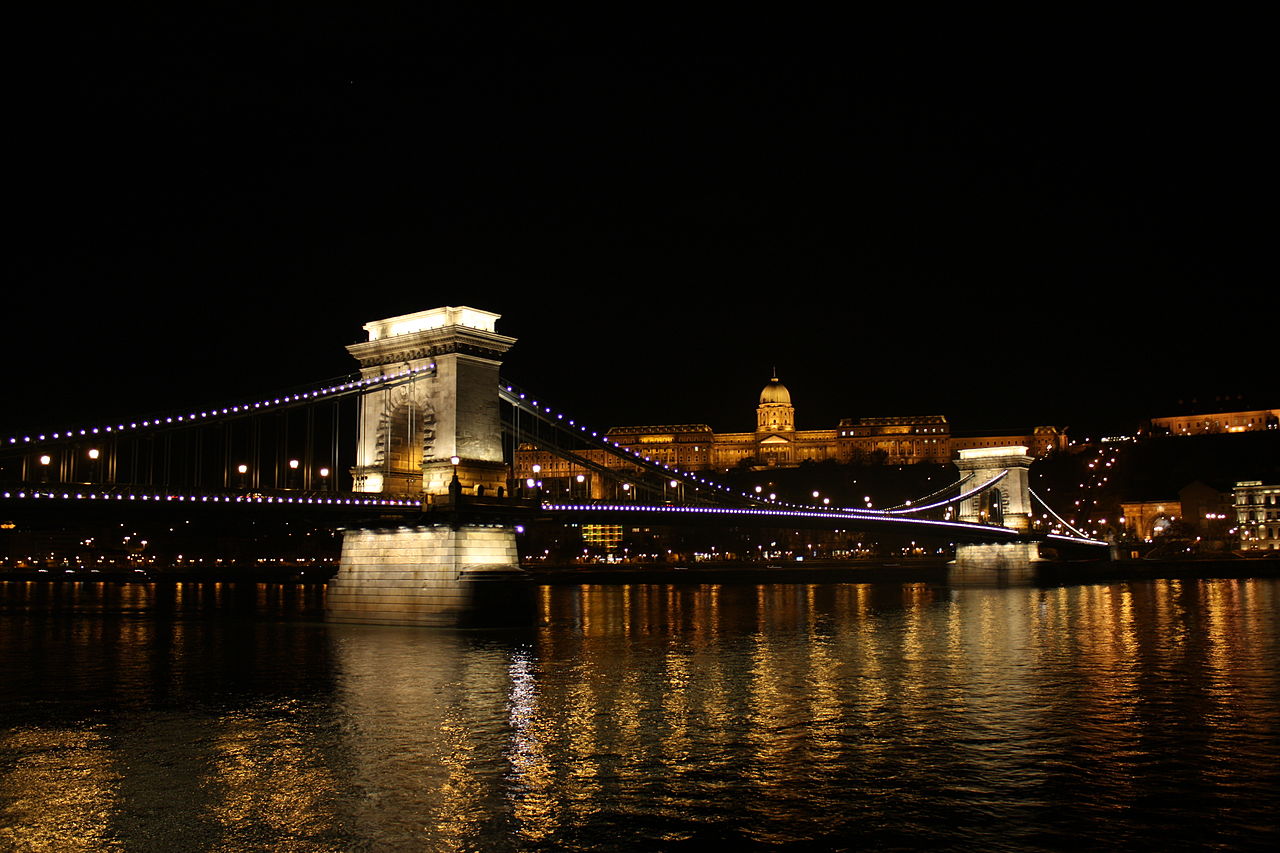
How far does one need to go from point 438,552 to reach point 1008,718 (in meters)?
19.5

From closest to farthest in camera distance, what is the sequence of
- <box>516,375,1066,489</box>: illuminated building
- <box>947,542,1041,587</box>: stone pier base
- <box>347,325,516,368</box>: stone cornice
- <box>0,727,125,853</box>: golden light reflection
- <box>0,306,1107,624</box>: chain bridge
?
1. <box>0,727,125,853</box>: golden light reflection
2. <box>0,306,1107,624</box>: chain bridge
3. <box>347,325,516,368</box>: stone cornice
4. <box>947,542,1041,587</box>: stone pier base
5. <box>516,375,1066,489</box>: illuminated building

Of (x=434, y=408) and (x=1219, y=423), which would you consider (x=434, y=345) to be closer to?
(x=434, y=408)

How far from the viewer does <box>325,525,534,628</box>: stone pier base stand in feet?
108

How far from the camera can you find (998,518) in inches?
3519

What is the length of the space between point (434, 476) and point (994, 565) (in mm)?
50842

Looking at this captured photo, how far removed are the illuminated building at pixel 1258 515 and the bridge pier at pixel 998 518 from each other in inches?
1032

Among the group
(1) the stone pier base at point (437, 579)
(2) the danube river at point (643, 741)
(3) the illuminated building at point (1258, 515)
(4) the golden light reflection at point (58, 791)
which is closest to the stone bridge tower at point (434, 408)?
(1) the stone pier base at point (437, 579)

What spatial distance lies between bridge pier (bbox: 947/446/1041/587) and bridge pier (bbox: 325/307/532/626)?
4753cm

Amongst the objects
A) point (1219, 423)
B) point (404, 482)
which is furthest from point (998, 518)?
point (1219, 423)

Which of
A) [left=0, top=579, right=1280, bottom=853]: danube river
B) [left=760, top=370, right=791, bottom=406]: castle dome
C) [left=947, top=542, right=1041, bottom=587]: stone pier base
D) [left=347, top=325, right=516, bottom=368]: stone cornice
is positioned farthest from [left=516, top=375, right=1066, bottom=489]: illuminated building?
[left=0, top=579, right=1280, bottom=853]: danube river

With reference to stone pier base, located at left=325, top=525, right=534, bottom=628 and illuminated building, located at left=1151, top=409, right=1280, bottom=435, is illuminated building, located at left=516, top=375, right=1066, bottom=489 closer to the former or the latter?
illuminated building, located at left=1151, top=409, right=1280, bottom=435

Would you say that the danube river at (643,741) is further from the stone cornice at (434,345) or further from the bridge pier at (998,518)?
the bridge pier at (998,518)

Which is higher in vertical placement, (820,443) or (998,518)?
(820,443)

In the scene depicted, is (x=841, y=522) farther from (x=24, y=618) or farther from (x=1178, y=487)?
(x=1178, y=487)
